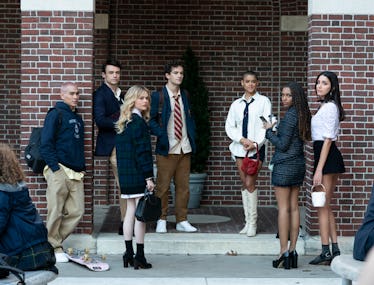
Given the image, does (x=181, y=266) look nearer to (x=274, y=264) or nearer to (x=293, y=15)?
(x=274, y=264)

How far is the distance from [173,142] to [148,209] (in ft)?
6.24

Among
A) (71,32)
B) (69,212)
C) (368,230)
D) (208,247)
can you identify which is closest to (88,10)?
(71,32)

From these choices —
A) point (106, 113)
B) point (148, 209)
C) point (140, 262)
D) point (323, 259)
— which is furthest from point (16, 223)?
point (323, 259)

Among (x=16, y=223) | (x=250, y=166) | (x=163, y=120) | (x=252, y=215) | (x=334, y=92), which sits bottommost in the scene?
(x=252, y=215)

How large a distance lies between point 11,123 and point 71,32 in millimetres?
3612

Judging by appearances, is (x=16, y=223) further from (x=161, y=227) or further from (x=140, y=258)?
(x=161, y=227)

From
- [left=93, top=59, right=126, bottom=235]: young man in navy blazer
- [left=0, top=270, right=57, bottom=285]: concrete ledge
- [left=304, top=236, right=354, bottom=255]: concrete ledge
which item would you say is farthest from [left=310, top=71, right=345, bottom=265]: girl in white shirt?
[left=0, top=270, right=57, bottom=285]: concrete ledge

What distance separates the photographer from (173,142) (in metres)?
9.48

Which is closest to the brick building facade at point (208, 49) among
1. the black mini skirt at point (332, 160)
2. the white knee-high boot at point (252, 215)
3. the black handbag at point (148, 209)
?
the white knee-high boot at point (252, 215)

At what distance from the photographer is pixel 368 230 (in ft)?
16.7

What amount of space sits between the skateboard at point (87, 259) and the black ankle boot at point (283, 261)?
170 centimetres

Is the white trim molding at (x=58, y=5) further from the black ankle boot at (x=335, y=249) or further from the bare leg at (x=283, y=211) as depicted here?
the black ankle boot at (x=335, y=249)

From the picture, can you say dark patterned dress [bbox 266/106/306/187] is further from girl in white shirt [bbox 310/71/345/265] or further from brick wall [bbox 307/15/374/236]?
brick wall [bbox 307/15/374/236]

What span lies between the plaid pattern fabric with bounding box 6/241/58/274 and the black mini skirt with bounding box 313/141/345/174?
3.37 m
